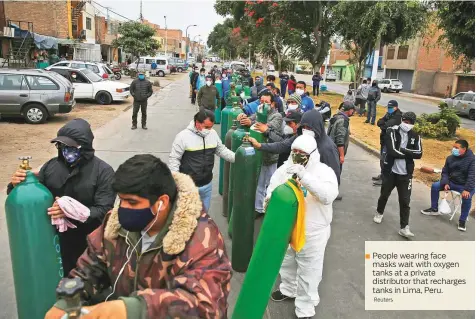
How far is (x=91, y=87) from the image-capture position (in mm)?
16250

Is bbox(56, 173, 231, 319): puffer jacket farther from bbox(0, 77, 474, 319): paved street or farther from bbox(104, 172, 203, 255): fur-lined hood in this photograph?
bbox(0, 77, 474, 319): paved street

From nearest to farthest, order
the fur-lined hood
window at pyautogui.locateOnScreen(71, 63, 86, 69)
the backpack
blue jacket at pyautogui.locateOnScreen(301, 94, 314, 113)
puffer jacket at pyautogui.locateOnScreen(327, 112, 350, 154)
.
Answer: the fur-lined hood
puffer jacket at pyautogui.locateOnScreen(327, 112, 350, 154)
blue jacket at pyautogui.locateOnScreen(301, 94, 314, 113)
the backpack
window at pyautogui.locateOnScreen(71, 63, 86, 69)

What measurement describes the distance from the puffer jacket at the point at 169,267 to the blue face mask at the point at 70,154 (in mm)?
1172

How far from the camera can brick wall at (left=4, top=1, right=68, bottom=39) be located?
29.1 metres

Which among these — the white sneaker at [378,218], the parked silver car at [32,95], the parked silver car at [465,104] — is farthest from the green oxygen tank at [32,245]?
the parked silver car at [465,104]

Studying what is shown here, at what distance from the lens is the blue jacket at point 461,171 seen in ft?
17.9

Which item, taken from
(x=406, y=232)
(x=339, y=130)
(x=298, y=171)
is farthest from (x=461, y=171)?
(x=298, y=171)

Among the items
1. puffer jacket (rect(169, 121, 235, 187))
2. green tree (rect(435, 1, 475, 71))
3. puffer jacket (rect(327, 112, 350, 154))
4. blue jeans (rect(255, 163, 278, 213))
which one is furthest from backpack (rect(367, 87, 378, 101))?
puffer jacket (rect(169, 121, 235, 187))

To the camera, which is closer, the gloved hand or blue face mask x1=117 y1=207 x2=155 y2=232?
blue face mask x1=117 y1=207 x2=155 y2=232

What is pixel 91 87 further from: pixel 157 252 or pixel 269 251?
pixel 157 252

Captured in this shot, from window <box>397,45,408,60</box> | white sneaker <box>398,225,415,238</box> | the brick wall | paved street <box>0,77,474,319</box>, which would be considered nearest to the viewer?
paved street <box>0,77,474,319</box>

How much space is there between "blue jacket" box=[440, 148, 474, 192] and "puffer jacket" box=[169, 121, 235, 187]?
11.6 feet

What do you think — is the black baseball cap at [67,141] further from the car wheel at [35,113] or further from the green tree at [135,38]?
the green tree at [135,38]

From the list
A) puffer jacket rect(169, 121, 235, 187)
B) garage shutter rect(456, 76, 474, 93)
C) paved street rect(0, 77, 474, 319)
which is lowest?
paved street rect(0, 77, 474, 319)
